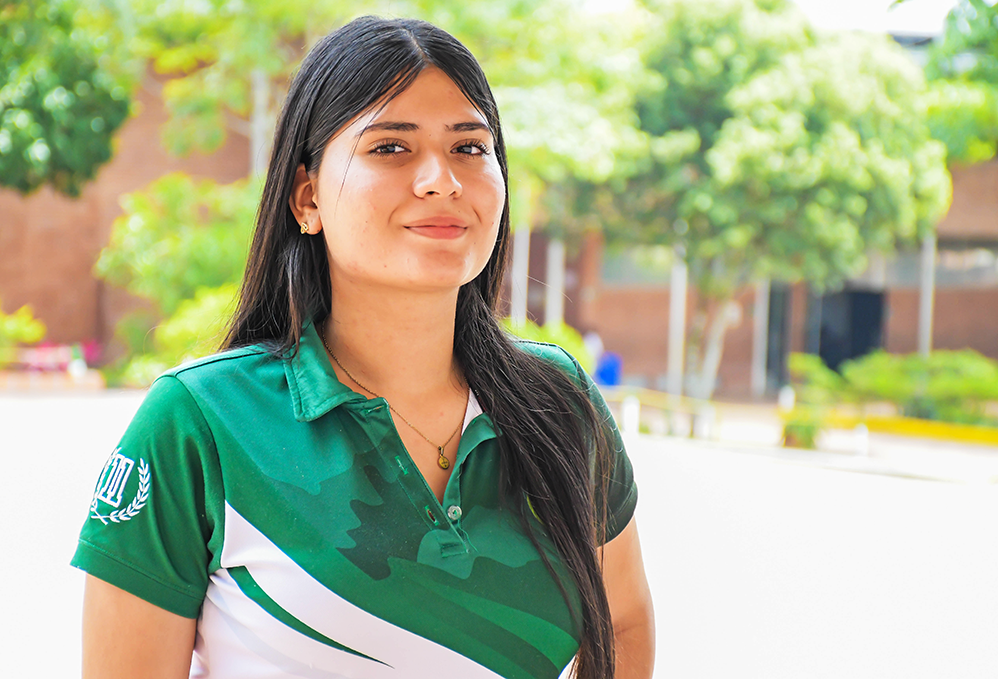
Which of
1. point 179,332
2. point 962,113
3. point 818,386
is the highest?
point 962,113

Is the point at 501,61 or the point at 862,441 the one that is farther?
the point at 501,61

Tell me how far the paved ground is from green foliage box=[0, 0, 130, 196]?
14.2ft

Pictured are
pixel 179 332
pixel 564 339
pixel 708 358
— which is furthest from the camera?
pixel 708 358

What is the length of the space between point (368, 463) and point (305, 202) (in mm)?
432

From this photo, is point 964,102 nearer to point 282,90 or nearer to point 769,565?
point 282,90

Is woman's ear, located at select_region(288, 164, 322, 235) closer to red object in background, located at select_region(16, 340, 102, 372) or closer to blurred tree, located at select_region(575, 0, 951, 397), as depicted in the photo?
blurred tree, located at select_region(575, 0, 951, 397)

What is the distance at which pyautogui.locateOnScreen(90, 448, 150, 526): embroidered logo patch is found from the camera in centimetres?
137

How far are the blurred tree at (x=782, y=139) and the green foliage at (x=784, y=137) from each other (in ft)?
0.07

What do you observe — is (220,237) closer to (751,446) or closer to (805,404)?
(751,446)

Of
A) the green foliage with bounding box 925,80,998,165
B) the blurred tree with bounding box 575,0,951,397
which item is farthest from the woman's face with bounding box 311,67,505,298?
the blurred tree with bounding box 575,0,951,397

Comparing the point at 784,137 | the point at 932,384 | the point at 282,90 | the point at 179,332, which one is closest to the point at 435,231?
the point at 179,332

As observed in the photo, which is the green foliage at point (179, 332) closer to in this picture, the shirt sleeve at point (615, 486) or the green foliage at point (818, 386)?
the green foliage at point (818, 386)

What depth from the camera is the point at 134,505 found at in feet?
4.49

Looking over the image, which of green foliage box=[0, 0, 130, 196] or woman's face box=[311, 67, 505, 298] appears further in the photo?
green foliage box=[0, 0, 130, 196]
